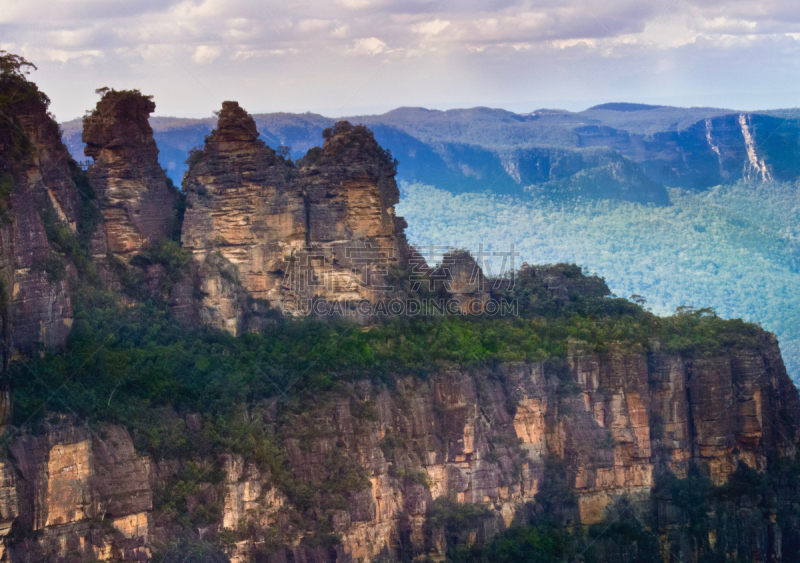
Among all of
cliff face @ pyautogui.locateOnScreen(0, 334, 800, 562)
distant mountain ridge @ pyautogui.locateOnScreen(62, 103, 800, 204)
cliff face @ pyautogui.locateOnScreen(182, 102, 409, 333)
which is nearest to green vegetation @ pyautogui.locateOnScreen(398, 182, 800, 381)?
distant mountain ridge @ pyautogui.locateOnScreen(62, 103, 800, 204)

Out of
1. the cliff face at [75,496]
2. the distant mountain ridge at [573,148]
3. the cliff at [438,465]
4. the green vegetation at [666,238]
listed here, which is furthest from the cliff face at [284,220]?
the distant mountain ridge at [573,148]

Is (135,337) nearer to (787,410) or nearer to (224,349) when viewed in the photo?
(224,349)

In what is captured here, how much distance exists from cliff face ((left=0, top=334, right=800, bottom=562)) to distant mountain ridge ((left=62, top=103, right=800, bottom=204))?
2942cm

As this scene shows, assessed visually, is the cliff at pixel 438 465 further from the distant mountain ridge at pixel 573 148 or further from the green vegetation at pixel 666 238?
the distant mountain ridge at pixel 573 148

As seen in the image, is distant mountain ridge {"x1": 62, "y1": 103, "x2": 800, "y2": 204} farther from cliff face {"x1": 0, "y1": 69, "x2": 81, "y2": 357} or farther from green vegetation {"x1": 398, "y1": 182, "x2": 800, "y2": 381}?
cliff face {"x1": 0, "y1": 69, "x2": 81, "y2": 357}

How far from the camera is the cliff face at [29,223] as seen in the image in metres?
28.5

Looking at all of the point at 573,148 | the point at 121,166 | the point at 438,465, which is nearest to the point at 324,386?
the point at 438,465

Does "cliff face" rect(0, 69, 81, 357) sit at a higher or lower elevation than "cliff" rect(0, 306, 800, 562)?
higher

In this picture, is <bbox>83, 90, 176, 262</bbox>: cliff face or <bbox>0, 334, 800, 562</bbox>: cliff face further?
<bbox>83, 90, 176, 262</bbox>: cliff face

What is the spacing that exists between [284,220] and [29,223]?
843 cm

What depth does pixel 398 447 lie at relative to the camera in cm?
3300

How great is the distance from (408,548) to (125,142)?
42.3 ft

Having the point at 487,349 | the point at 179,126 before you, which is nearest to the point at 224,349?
the point at 487,349

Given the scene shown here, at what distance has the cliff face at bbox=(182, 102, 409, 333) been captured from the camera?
1378 inches
